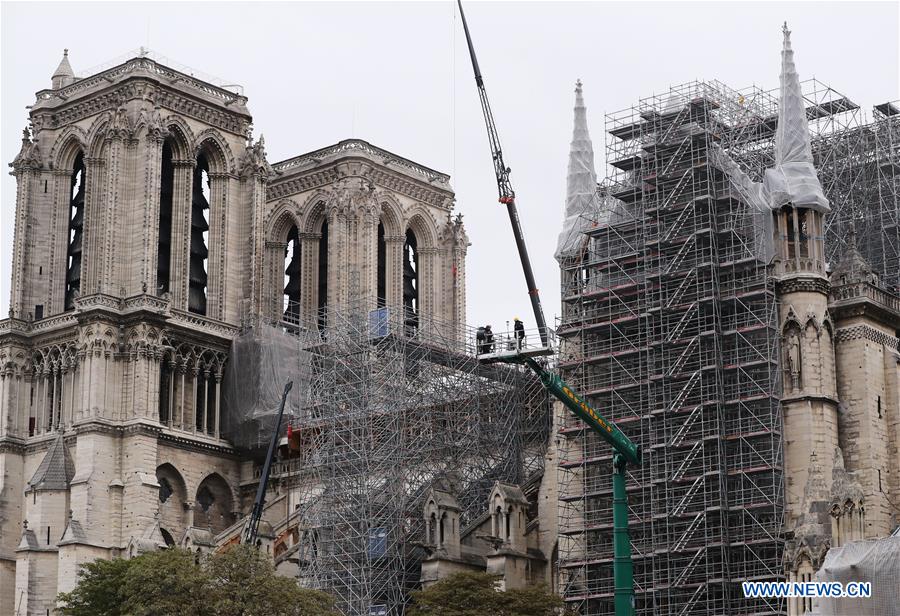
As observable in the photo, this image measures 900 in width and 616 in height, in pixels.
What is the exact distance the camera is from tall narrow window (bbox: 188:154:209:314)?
351ft

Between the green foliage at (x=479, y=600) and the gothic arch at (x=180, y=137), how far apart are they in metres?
39.5

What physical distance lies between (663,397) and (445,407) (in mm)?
14626

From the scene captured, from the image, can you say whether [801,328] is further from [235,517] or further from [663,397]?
[235,517]

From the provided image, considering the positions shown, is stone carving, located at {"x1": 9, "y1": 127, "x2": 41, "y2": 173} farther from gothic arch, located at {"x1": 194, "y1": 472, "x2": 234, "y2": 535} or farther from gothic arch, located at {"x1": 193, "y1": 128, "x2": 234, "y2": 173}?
gothic arch, located at {"x1": 194, "y1": 472, "x2": 234, "y2": 535}

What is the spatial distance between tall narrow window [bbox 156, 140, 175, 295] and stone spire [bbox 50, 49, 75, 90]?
868cm

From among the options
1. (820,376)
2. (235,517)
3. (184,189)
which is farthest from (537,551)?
(184,189)

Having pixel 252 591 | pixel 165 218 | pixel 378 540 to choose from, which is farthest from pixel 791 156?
pixel 165 218

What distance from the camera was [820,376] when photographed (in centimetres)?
7512

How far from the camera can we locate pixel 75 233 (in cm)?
10669

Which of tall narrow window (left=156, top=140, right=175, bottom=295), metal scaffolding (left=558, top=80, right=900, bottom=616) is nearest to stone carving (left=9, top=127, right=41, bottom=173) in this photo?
tall narrow window (left=156, top=140, right=175, bottom=295)

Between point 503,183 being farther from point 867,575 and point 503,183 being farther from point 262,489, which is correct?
point 867,575

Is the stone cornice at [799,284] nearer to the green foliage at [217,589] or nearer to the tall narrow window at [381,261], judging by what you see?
the green foliage at [217,589]

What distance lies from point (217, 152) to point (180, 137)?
322 centimetres

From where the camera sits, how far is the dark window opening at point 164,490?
325 feet
